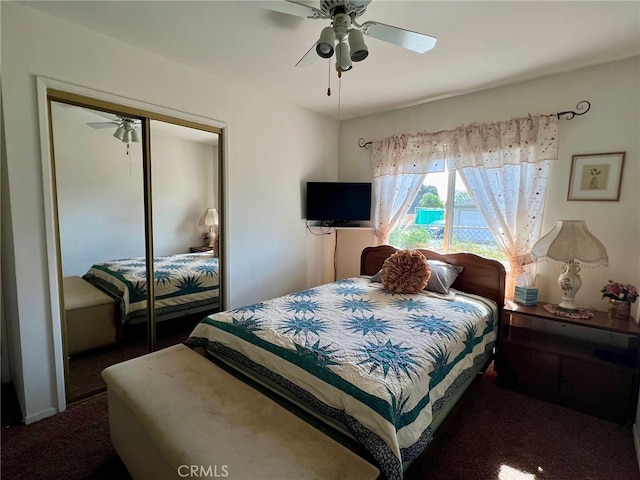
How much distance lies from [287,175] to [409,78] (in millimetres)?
1552

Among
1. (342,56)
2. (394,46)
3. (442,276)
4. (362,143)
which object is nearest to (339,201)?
(362,143)

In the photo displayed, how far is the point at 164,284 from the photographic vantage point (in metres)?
2.60

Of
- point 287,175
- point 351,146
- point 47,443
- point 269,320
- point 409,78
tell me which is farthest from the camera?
point 351,146

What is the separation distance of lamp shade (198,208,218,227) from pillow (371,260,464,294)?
6.78 feet

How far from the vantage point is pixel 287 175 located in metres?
3.46

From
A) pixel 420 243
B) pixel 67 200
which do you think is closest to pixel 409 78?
pixel 420 243

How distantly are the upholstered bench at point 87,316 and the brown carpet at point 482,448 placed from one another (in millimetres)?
417

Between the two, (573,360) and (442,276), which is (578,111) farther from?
(573,360)

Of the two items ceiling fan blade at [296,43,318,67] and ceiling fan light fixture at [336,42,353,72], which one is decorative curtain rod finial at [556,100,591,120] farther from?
ceiling fan blade at [296,43,318,67]

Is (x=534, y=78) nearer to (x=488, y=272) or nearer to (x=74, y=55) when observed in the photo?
(x=488, y=272)

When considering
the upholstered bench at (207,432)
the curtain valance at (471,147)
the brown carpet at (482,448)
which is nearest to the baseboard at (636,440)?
the brown carpet at (482,448)

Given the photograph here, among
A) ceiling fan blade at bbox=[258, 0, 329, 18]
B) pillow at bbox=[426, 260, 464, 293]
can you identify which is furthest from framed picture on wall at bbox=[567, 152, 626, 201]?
ceiling fan blade at bbox=[258, 0, 329, 18]

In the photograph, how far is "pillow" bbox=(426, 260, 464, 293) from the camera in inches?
108

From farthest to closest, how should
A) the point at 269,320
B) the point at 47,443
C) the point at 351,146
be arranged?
1. the point at 351,146
2. the point at 269,320
3. the point at 47,443
